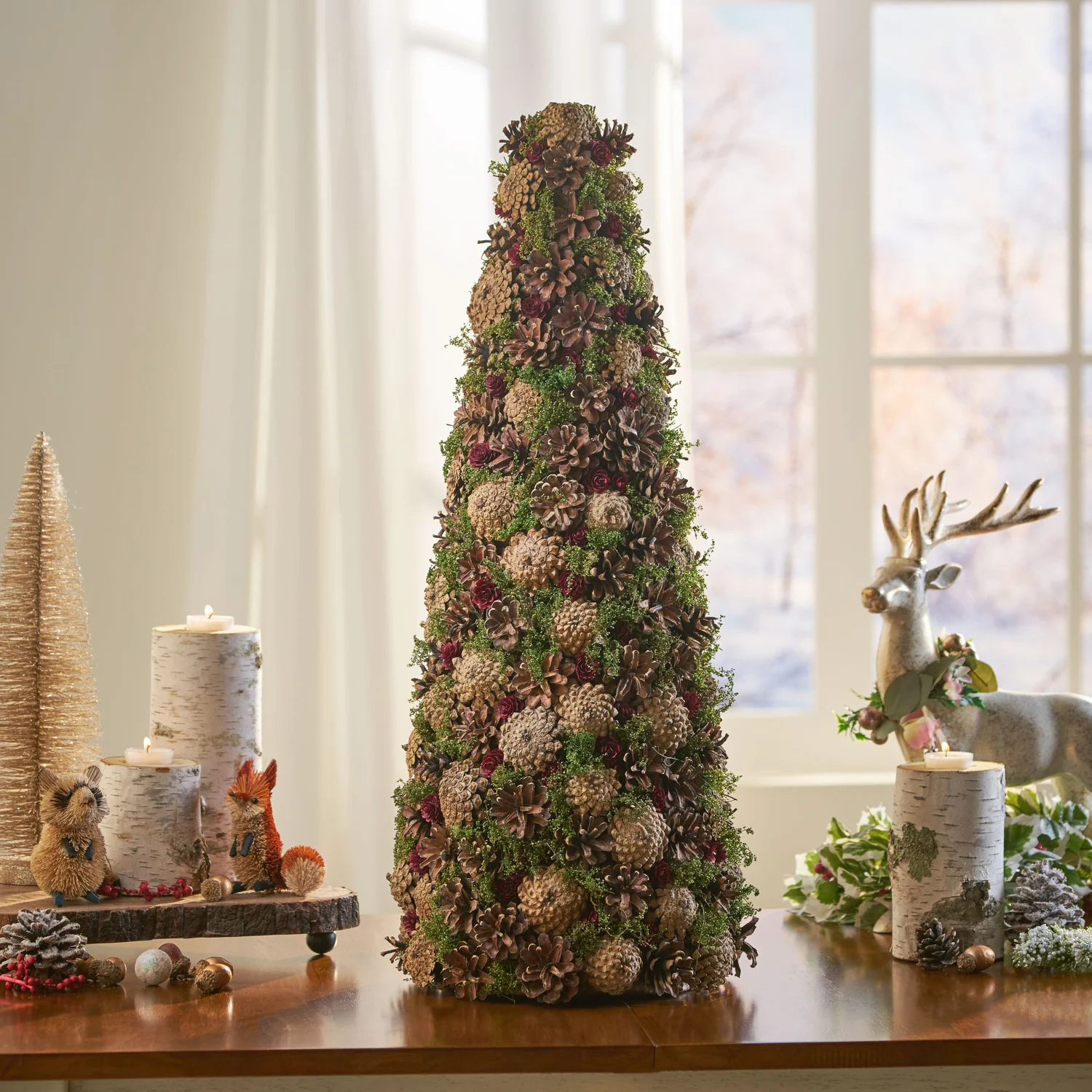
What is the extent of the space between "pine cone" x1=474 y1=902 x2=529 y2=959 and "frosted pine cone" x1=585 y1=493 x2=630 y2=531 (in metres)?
0.31

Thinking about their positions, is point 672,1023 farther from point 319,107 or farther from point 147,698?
point 319,107

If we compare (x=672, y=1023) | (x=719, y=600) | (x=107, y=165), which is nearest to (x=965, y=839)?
(x=672, y=1023)

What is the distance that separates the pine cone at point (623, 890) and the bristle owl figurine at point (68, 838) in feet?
1.44

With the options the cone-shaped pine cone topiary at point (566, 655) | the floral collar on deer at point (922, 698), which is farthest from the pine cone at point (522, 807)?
the floral collar on deer at point (922, 698)

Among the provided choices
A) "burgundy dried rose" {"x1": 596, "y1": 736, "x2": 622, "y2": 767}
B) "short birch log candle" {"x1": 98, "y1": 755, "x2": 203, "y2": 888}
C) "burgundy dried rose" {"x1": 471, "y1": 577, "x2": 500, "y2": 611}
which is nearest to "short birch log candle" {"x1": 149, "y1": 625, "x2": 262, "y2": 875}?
"short birch log candle" {"x1": 98, "y1": 755, "x2": 203, "y2": 888}

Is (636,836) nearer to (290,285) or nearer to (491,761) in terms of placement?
(491,761)

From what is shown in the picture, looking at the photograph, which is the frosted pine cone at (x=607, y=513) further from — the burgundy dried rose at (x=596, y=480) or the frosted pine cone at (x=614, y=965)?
the frosted pine cone at (x=614, y=965)

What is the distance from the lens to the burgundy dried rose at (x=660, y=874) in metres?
1.08

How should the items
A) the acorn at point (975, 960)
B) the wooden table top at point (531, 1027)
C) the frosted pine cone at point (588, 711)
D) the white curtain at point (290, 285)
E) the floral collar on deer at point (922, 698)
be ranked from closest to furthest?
the wooden table top at point (531, 1027)
the frosted pine cone at point (588, 711)
the acorn at point (975, 960)
the floral collar on deer at point (922, 698)
the white curtain at point (290, 285)

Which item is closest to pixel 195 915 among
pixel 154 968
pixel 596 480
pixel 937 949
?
pixel 154 968

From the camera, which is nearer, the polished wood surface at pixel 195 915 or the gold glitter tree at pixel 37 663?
the polished wood surface at pixel 195 915

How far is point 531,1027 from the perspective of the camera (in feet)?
3.33

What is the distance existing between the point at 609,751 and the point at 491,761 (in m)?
0.10

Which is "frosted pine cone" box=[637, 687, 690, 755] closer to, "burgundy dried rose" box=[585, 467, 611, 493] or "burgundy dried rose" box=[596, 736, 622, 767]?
"burgundy dried rose" box=[596, 736, 622, 767]
